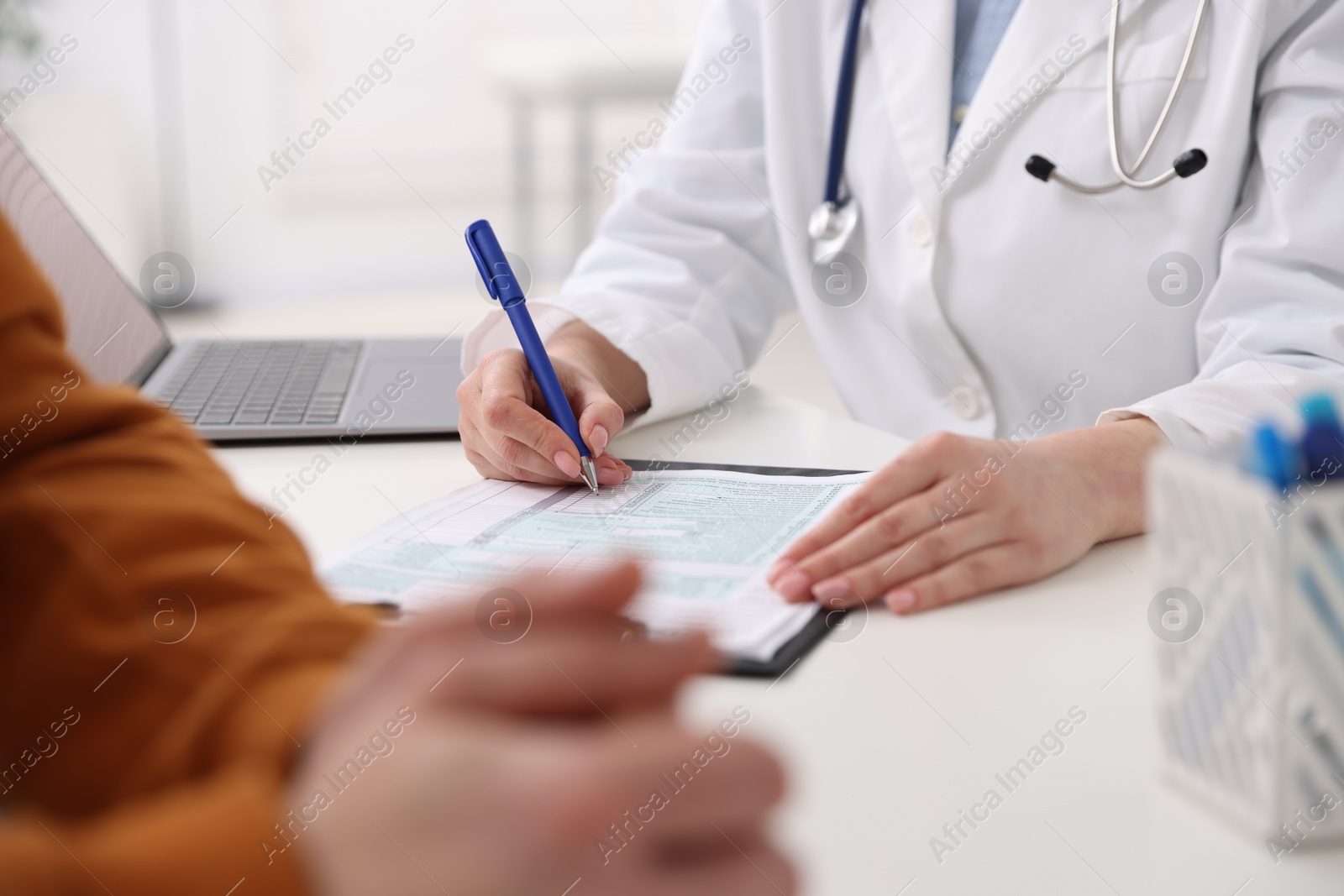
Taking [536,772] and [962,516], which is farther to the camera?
[962,516]

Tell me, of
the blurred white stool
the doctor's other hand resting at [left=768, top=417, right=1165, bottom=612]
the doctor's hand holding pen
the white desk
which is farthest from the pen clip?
the blurred white stool

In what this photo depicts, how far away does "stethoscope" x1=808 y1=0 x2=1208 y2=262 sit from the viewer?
37.7 inches

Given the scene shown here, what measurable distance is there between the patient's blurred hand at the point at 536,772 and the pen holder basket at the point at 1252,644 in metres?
0.20

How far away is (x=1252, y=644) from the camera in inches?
14.6

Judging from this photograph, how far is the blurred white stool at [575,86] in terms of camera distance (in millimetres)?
3277

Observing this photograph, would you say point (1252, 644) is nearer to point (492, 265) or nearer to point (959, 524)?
point (959, 524)

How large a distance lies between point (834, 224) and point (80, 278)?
0.76 m

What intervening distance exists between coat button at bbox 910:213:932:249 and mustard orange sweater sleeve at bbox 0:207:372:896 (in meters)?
0.81

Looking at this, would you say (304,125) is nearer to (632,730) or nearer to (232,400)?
(232,400)

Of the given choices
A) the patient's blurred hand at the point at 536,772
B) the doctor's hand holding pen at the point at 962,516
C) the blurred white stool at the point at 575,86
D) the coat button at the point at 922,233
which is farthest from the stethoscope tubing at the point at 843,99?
the blurred white stool at the point at 575,86

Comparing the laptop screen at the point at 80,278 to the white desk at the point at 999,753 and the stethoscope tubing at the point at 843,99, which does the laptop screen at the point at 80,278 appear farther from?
the stethoscope tubing at the point at 843,99

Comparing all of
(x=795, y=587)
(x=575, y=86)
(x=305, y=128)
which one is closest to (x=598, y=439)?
(x=795, y=587)

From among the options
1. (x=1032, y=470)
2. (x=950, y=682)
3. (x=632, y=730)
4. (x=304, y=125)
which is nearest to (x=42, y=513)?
(x=632, y=730)

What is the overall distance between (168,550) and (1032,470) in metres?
0.51
